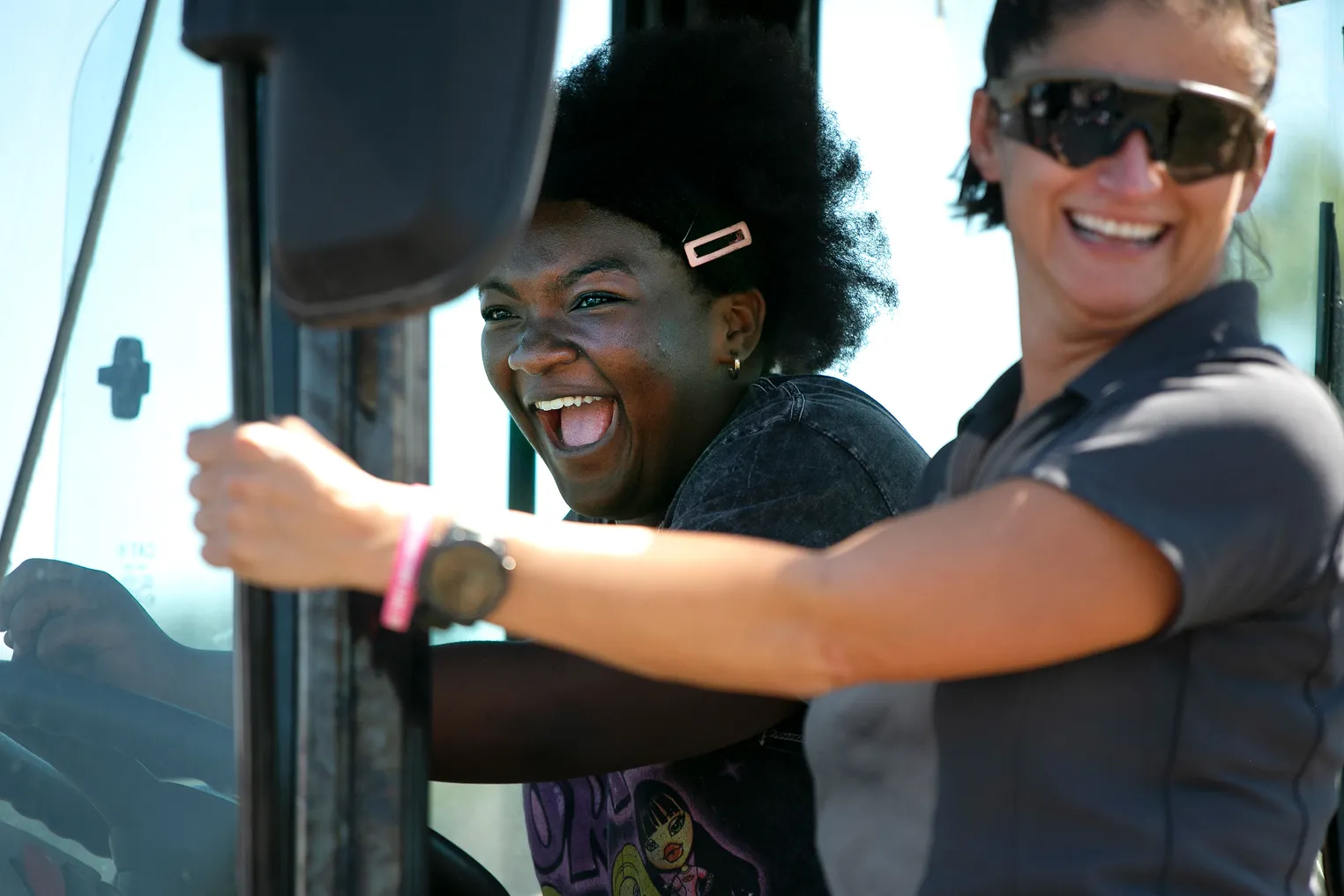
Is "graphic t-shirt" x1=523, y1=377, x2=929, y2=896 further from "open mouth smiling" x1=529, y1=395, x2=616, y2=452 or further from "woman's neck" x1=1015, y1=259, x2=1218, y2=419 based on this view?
"woman's neck" x1=1015, y1=259, x2=1218, y2=419

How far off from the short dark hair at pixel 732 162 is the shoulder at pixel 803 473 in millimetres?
295

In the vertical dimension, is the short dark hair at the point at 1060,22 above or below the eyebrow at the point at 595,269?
above

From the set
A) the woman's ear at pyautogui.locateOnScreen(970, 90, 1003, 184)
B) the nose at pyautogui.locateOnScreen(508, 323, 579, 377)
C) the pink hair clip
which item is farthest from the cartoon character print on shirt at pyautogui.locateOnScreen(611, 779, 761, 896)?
the woman's ear at pyautogui.locateOnScreen(970, 90, 1003, 184)

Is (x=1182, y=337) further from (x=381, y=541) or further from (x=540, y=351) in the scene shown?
(x=540, y=351)

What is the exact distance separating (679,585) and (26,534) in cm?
56

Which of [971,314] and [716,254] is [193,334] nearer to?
[716,254]

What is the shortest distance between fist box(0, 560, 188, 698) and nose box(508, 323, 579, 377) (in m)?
0.84

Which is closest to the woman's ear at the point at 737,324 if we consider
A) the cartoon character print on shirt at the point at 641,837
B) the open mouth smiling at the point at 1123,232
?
the cartoon character print on shirt at the point at 641,837

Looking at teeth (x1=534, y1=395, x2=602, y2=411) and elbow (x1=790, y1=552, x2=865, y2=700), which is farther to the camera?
teeth (x1=534, y1=395, x2=602, y2=411)

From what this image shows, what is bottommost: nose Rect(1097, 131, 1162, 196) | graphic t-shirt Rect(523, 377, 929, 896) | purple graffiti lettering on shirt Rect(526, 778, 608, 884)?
purple graffiti lettering on shirt Rect(526, 778, 608, 884)

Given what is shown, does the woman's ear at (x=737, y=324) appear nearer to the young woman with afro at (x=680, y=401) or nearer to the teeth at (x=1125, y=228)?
the young woman with afro at (x=680, y=401)

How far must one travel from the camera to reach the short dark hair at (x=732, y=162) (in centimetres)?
206

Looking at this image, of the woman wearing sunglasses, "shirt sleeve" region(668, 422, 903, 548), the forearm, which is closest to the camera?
the woman wearing sunglasses

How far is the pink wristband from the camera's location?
3.11 feet
